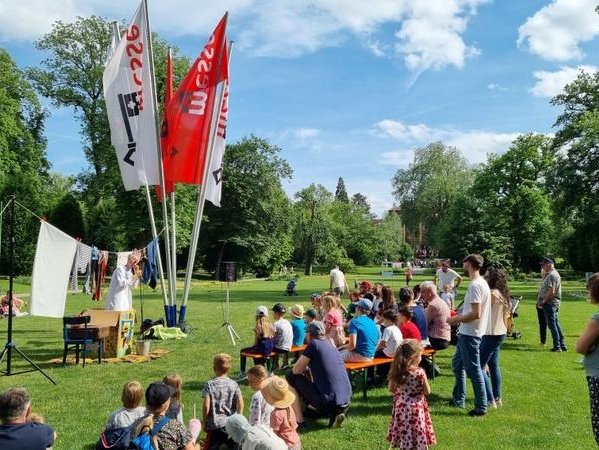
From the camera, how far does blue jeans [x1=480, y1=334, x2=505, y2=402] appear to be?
7105mm

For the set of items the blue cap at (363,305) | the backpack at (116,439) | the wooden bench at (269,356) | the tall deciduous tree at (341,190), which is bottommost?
the wooden bench at (269,356)

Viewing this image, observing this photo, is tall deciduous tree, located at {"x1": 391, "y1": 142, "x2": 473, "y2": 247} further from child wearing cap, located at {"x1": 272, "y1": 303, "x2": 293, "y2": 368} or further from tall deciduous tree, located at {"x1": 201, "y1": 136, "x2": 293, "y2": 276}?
child wearing cap, located at {"x1": 272, "y1": 303, "x2": 293, "y2": 368}

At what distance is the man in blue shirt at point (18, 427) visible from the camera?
12.2 ft

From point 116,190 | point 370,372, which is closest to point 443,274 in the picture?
point 370,372

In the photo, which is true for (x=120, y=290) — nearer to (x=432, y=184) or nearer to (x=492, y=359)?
(x=492, y=359)

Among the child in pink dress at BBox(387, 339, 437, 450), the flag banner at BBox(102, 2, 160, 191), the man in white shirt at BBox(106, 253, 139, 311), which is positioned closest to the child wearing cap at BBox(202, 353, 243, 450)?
the child in pink dress at BBox(387, 339, 437, 450)

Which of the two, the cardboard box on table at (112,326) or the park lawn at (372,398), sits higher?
the cardboard box on table at (112,326)

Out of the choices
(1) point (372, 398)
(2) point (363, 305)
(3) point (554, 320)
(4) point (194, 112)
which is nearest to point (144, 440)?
(1) point (372, 398)

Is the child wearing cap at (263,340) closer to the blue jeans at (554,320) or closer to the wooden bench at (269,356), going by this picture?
the wooden bench at (269,356)

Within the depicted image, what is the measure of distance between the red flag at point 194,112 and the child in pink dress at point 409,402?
34.0ft

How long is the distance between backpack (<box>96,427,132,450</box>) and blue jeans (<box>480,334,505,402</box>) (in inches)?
187

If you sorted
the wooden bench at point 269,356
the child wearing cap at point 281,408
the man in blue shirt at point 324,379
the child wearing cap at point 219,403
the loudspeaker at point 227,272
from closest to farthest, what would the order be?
1. the child wearing cap at point 281,408
2. the child wearing cap at point 219,403
3. the man in blue shirt at point 324,379
4. the wooden bench at point 269,356
5. the loudspeaker at point 227,272

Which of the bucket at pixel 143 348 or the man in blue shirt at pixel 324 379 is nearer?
the man in blue shirt at pixel 324 379

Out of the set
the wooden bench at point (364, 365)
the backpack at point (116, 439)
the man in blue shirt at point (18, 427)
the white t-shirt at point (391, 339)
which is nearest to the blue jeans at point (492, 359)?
the white t-shirt at point (391, 339)
